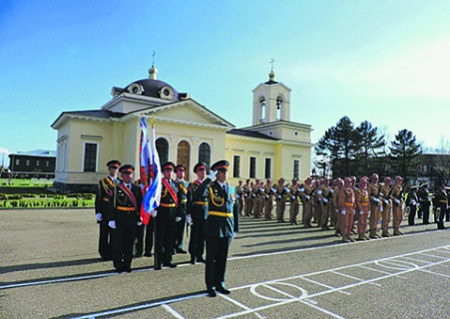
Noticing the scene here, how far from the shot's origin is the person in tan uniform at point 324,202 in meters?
12.5

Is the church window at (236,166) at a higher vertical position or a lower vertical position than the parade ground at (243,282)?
higher

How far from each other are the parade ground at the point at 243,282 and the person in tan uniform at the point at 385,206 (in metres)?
1.70

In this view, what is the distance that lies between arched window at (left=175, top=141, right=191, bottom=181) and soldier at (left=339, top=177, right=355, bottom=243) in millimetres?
19603

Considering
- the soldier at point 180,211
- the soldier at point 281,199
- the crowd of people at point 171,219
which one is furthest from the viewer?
the soldier at point 281,199

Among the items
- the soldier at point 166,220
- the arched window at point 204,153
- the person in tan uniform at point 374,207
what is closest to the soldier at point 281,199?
the person in tan uniform at point 374,207

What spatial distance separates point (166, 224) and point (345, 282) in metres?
3.58

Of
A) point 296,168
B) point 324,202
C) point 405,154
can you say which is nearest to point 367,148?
point 405,154

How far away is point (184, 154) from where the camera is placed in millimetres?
29094

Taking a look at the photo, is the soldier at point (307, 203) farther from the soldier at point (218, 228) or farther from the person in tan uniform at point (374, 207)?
the soldier at point (218, 228)

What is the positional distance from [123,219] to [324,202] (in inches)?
338

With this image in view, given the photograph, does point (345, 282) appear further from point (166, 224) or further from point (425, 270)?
point (166, 224)

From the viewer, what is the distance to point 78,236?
9570 millimetres

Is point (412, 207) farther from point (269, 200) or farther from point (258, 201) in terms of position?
point (258, 201)

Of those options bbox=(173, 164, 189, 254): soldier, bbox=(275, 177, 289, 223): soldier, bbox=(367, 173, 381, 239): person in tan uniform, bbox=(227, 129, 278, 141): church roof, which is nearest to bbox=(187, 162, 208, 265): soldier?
bbox=(173, 164, 189, 254): soldier
